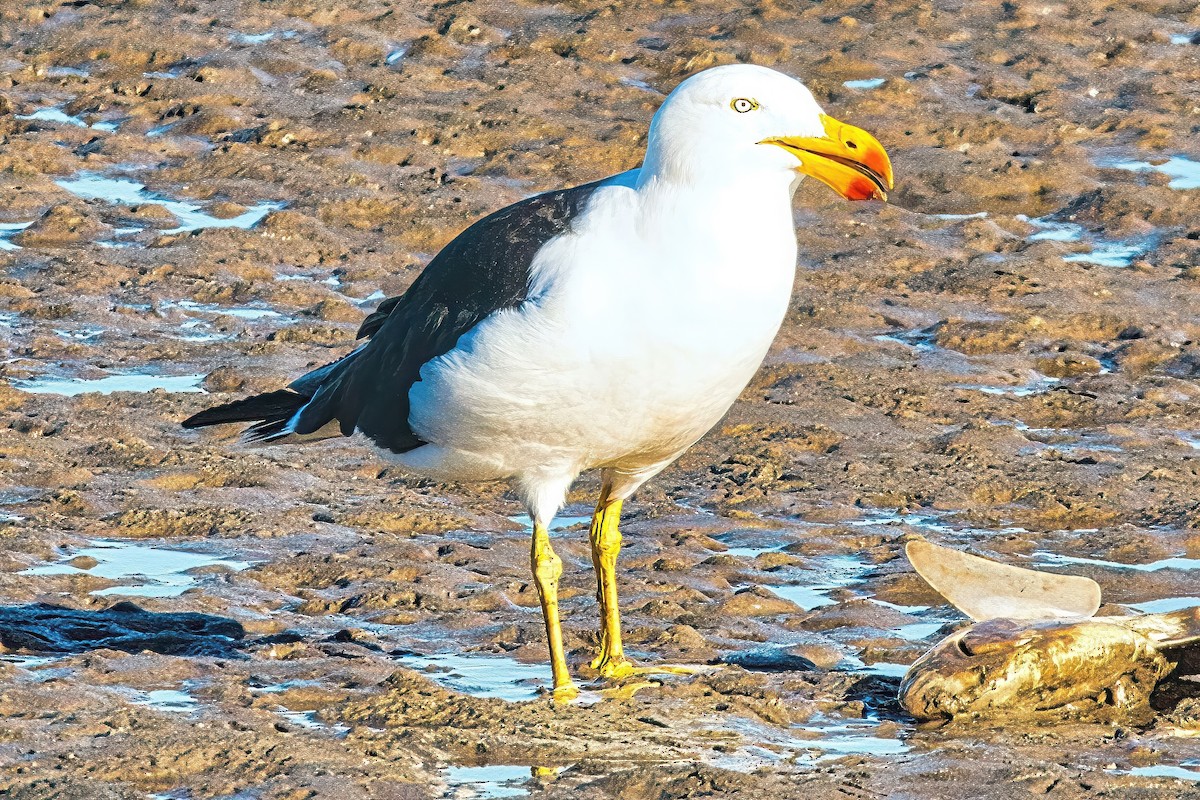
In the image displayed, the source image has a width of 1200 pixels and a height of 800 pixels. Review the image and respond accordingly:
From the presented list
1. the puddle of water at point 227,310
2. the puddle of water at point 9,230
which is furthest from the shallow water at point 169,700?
the puddle of water at point 9,230

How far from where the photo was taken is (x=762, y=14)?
593 inches

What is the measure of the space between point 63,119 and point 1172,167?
751cm

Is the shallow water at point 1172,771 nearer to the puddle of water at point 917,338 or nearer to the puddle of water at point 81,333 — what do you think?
the puddle of water at point 917,338

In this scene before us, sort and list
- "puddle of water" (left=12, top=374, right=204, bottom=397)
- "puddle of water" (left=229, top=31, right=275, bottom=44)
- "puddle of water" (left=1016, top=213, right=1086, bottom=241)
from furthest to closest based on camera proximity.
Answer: "puddle of water" (left=229, top=31, right=275, bottom=44) < "puddle of water" (left=1016, top=213, right=1086, bottom=241) < "puddle of water" (left=12, top=374, right=204, bottom=397)

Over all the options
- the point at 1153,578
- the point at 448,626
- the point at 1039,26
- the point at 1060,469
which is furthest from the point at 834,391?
the point at 1039,26

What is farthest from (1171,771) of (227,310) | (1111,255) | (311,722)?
(1111,255)

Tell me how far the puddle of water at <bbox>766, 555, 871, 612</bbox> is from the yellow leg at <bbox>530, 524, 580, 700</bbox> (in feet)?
4.13

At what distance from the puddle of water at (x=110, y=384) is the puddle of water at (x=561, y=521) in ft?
6.78

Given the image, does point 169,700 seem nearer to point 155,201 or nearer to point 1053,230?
point 155,201

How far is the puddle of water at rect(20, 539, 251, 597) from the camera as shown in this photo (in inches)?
281

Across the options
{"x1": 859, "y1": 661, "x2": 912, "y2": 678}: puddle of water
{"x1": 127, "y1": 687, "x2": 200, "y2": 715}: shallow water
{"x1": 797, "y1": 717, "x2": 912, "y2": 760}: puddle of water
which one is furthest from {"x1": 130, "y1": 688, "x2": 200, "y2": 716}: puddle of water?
{"x1": 859, "y1": 661, "x2": 912, "y2": 678}: puddle of water

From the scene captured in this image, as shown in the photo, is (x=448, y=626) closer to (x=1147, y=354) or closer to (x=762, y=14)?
(x=1147, y=354)

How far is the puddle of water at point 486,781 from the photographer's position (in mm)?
5379

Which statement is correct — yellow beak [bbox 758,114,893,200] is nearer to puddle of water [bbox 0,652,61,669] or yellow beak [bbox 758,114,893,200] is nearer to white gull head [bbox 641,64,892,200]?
white gull head [bbox 641,64,892,200]
